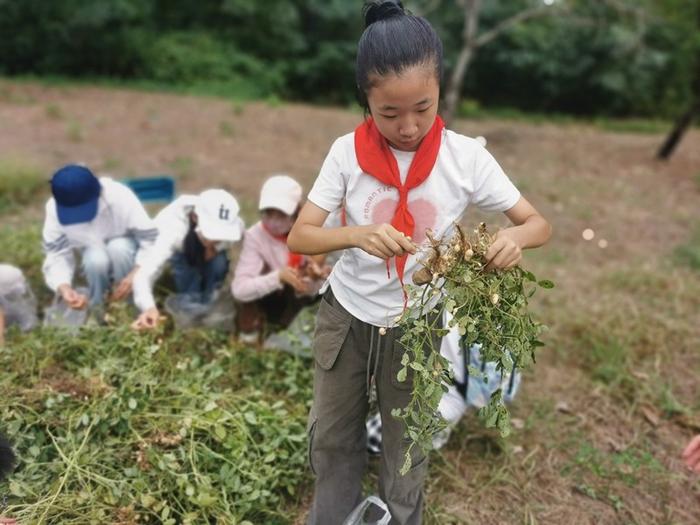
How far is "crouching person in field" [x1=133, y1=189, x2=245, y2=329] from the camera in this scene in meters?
3.14

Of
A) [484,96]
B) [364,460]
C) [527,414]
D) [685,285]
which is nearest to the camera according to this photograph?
[364,460]

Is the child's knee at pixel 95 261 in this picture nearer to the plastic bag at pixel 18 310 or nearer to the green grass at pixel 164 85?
the plastic bag at pixel 18 310

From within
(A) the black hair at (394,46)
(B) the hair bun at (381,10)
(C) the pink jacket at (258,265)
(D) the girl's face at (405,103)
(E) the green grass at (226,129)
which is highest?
(B) the hair bun at (381,10)

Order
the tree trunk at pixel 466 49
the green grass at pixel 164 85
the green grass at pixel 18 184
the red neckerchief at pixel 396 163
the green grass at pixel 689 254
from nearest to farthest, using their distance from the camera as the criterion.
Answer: the red neckerchief at pixel 396 163 < the green grass at pixel 689 254 < the green grass at pixel 18 184 < the tree trunk at pixel 466 49 < the green grass at pixel 164 85

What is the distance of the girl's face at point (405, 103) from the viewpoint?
1567 millimetres

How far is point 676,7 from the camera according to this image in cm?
1256

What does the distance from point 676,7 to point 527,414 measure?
12353mm

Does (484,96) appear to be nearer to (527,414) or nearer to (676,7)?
(676,7)

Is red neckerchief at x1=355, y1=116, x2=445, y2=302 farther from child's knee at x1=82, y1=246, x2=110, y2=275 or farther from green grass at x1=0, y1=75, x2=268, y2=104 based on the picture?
green grass at x1=0, y1=75, x2=268, y2=104

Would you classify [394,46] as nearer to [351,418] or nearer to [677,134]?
[351,418]

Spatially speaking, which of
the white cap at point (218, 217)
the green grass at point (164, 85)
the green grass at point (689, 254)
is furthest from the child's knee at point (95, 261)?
the green grass at point (164, 85)

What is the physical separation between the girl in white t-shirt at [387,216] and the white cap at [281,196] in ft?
3.74

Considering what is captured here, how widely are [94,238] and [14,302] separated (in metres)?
0.49

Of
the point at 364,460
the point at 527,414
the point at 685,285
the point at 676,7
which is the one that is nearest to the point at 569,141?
the point at 676,7
